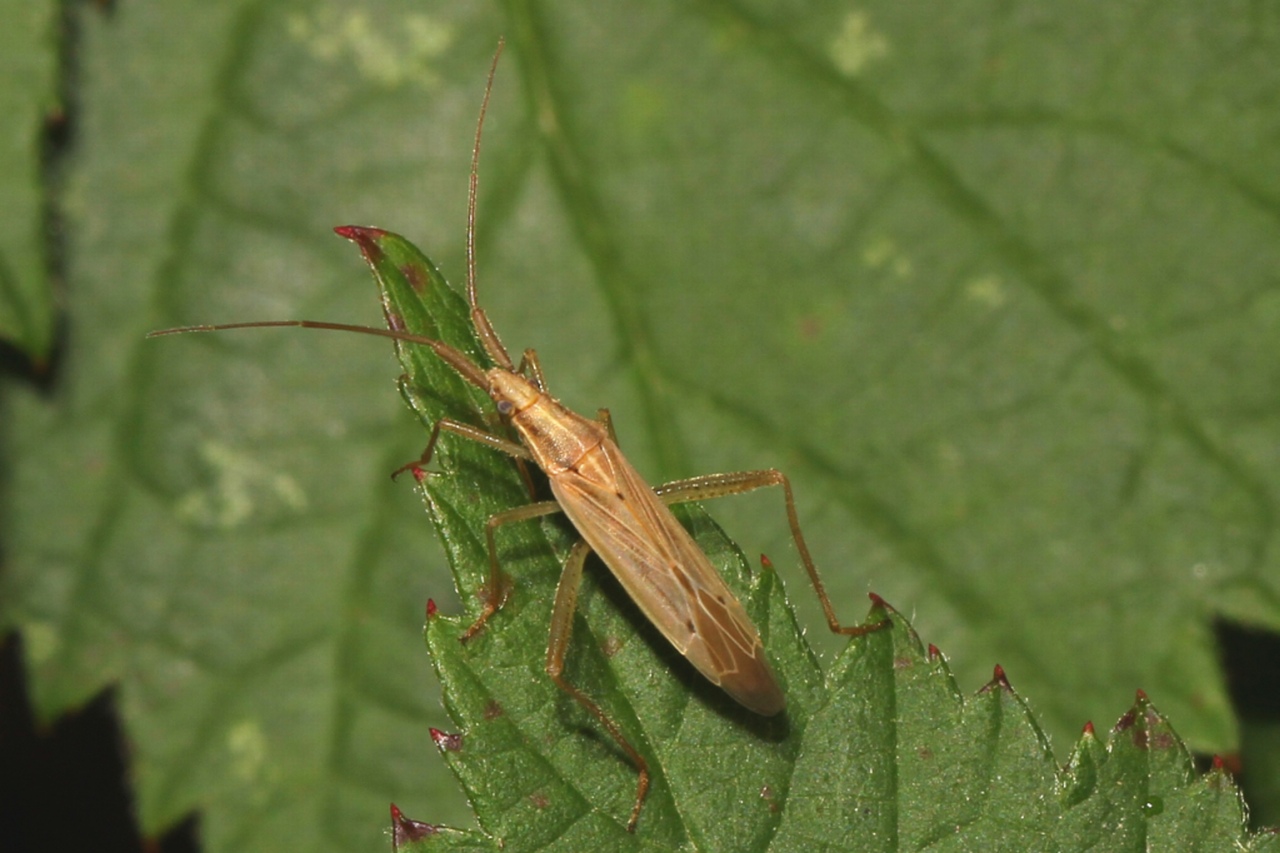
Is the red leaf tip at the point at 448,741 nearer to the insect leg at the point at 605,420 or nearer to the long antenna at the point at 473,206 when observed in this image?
the insect leg at the point at 605,420

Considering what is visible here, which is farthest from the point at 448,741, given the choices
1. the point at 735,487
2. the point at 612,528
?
the point at 735,487

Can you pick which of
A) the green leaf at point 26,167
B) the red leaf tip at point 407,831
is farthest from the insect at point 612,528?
the green leaf at point 26,167

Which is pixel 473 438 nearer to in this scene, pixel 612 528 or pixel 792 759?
pixel 612 528

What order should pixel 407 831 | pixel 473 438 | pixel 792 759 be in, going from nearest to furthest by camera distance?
pixel 407 831
pixel 792 759
pixel 473 438

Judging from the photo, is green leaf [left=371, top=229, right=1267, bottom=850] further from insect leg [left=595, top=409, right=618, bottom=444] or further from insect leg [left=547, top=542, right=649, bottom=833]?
insect leg [left=595, top=409, right=618, bottom=444]

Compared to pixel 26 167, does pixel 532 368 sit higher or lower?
higher

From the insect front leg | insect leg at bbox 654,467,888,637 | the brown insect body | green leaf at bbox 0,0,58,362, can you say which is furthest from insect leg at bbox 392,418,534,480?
green leaf at bbox 0,0,58,362
